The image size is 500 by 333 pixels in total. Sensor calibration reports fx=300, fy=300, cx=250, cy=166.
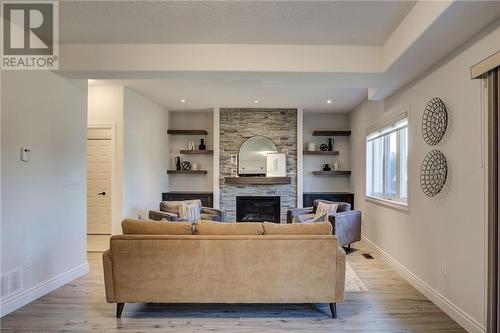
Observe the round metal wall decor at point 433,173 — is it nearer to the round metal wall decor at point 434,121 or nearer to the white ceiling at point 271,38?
the round metal wall decor at point 434,121

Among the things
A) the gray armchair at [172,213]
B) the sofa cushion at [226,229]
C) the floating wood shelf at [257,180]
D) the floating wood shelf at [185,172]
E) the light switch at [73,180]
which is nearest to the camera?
the sofa cushion at [226,229]

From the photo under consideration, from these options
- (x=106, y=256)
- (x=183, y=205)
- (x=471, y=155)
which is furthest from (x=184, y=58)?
(x=471, y=155)

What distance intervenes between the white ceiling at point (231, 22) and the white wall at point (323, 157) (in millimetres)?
3959

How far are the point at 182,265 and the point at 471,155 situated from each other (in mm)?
2591

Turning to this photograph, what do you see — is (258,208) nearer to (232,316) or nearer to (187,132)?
(187,132)

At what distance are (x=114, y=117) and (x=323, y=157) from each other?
451 centimetres

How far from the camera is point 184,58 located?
10.5ft

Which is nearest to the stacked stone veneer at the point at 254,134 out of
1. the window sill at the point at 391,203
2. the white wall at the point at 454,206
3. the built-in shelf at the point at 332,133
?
the built-in shelf at the point at 332,133

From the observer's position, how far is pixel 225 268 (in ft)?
8.52

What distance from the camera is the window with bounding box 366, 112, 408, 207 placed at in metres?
4.08

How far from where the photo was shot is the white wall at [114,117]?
192 inches

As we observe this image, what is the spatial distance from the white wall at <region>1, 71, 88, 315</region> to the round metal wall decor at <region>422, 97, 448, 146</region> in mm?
4005

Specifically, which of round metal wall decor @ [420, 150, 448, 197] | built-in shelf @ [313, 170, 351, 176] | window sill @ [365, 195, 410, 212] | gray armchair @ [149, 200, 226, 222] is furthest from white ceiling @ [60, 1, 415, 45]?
built-in shelf @ [313, 170, 351, 176]

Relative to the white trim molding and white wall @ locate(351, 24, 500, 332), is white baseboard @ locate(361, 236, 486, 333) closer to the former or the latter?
white wall @ locate(351, 24, 500, 332)
